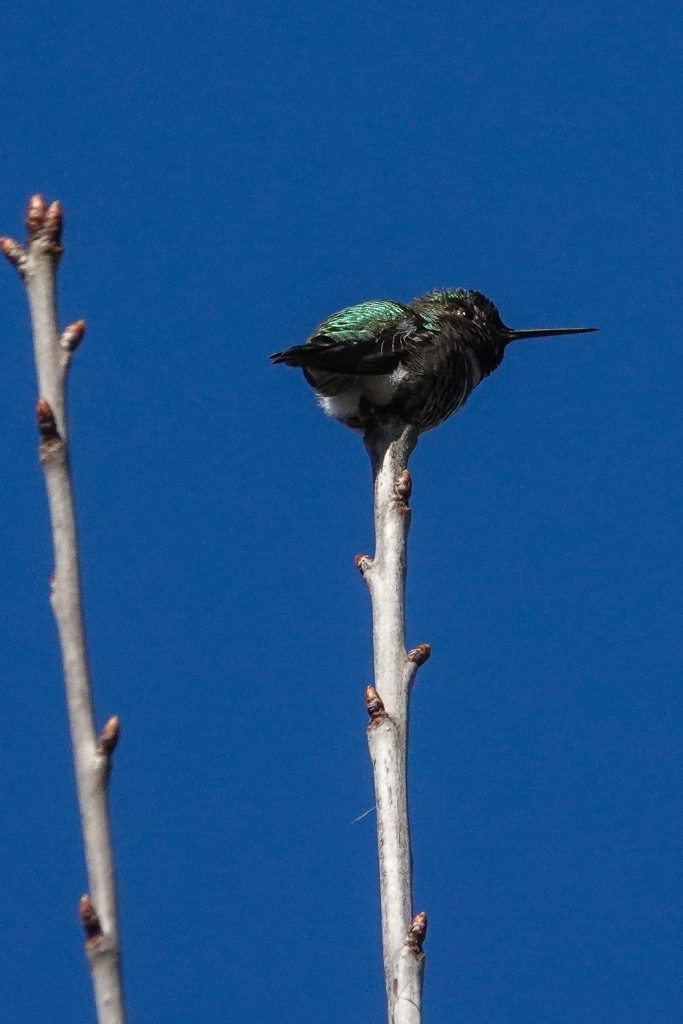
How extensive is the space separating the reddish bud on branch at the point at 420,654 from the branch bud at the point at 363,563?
0.33m

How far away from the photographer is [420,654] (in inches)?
137

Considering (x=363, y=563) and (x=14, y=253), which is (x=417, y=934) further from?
(x=14, y=253)

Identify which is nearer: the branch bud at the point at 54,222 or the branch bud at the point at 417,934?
the branch bud at the point at 54,222

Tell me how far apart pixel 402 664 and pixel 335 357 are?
2150mm

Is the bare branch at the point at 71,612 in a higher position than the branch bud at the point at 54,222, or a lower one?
lower

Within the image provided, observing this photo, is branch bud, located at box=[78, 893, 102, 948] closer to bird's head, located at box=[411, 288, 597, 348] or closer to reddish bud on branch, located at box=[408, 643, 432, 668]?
reddish bud on branch, located at box=[408, 643, 432, 668]

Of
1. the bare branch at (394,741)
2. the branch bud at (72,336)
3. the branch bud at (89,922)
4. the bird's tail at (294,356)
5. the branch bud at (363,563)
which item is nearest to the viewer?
the branch bud at (89,922)

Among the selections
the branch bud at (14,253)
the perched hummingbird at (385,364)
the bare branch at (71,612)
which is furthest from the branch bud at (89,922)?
the perched hummingbird at (385,364)

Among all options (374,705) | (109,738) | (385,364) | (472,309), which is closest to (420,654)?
(374,705)

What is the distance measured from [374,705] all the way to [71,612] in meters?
1.15

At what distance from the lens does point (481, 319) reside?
21.4 ft

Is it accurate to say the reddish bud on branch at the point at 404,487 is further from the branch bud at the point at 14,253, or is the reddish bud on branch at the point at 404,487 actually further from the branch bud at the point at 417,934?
the branch bud at the point at 14,253

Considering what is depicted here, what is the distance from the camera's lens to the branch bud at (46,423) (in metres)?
2.27

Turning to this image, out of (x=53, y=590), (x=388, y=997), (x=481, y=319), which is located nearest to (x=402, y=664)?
(x=388, y=997)
